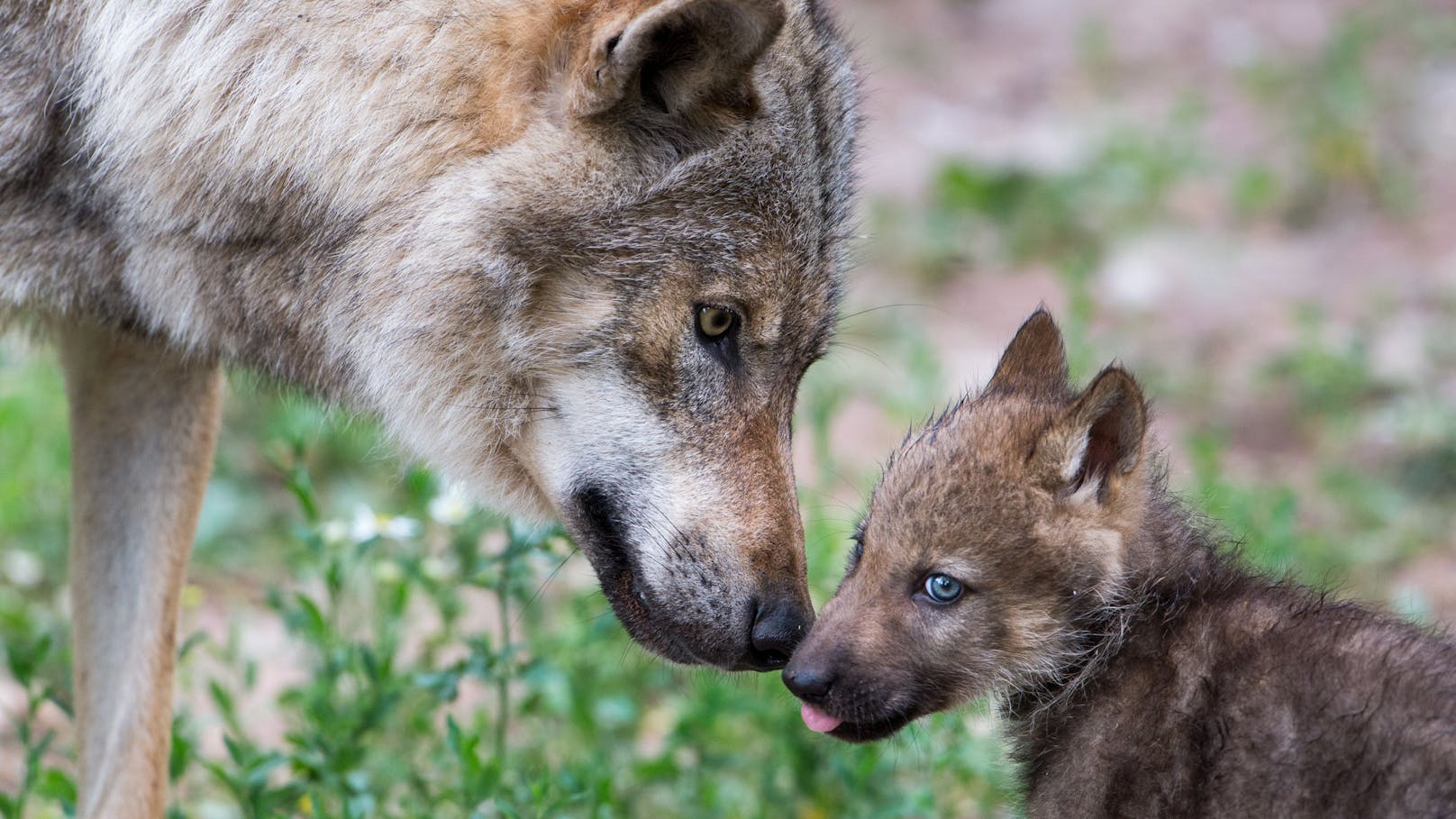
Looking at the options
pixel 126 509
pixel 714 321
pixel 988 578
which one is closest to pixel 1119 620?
pixel 988 578

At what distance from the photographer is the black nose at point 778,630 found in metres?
3.54

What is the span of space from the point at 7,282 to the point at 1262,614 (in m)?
2.90

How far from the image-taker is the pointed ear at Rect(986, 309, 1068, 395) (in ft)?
12.5

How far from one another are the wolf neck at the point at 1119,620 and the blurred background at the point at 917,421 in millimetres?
270

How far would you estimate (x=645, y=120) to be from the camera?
364 centimetres

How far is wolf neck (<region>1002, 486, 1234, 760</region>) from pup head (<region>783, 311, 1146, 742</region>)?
0.02m

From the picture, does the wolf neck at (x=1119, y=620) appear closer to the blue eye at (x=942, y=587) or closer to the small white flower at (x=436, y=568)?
the blue eye at (x=942, y=587)

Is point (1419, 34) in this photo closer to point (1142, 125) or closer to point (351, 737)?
point (1142, 125)

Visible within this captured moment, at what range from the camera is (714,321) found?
3.75 meters

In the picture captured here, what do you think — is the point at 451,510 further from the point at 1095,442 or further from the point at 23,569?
the point at 23,569

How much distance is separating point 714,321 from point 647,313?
17cm

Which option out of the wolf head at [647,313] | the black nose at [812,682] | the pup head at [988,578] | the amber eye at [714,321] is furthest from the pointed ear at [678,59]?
the black nose at [812,682]

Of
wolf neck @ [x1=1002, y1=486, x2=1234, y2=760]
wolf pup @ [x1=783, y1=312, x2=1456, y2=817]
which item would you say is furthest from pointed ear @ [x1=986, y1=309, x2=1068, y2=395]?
wolf neck @ [x1=1002, y1=486, x2=1234, y2=760]

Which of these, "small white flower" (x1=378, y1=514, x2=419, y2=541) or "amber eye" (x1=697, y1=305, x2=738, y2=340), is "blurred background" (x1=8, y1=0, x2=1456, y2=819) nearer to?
"small white flower" (x1=378, y1=514, x2=419, y2=541)
